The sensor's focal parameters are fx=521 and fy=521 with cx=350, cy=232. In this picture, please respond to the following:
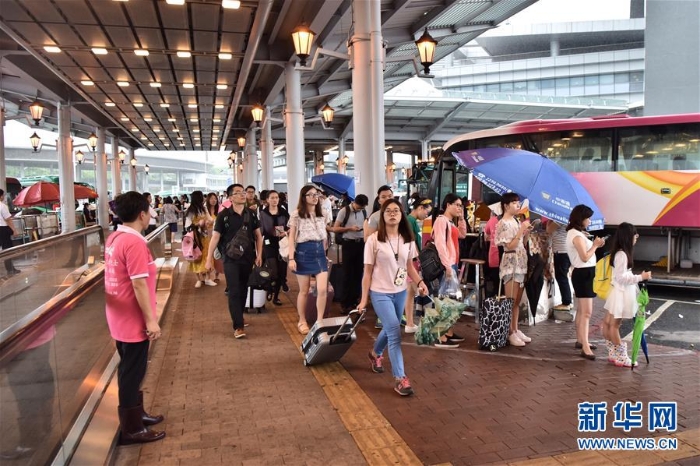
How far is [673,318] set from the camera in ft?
27.0

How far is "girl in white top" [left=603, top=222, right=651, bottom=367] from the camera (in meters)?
5.40

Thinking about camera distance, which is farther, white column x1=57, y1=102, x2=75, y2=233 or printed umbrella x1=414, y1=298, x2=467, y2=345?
white column x1=57, y1=102, x2=75, y2=233

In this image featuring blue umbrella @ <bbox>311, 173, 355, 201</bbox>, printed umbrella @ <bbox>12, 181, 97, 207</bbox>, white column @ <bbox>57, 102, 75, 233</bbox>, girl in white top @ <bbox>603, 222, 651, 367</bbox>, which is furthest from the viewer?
white column @ <bbox>57, 102, 75, 233</bbox>

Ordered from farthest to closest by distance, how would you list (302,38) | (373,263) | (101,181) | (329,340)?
(101,181)
(302,38)
(329,340)
(373,263)

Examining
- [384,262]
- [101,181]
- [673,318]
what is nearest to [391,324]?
[384,262]

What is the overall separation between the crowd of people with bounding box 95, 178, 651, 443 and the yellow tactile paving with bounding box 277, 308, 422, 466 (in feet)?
1.34

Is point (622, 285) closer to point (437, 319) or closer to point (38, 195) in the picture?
point (437, 319)

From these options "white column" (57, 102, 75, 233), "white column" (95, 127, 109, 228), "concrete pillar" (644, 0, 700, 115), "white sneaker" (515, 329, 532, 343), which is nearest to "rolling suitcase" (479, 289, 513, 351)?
"white sneaker" (515, 329, 532, 343)

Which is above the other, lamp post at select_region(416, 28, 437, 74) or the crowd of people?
lamp post at select_region(416, 28, 437, 74)

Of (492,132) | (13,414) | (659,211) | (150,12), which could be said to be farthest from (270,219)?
(659,211)

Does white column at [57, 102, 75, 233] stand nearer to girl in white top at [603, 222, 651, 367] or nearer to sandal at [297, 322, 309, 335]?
sandal at [297, 322, 309, 335]

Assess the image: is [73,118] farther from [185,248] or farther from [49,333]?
[49,333]

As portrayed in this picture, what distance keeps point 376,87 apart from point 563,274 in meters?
4.21

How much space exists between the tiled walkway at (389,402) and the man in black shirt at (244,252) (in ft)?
1.31
